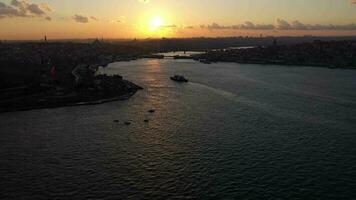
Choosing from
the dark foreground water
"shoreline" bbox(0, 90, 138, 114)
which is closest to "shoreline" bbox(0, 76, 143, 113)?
"shoreline" bbox(0, 90, 138, 114)

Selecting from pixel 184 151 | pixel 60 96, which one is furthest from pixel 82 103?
pixel 184 151

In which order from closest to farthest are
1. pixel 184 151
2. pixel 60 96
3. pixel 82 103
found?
pixel 184 151 < pixel 82 103 < pixel 60 96

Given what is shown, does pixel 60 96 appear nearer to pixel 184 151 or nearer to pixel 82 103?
pixel 82 103

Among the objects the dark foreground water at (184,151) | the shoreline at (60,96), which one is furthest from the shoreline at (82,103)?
the dark foreground water at (184,151)

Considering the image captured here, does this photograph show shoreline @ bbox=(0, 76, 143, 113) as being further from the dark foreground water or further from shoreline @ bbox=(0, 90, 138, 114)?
the dark foreground water

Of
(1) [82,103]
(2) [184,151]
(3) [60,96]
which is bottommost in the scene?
(2) [184,151]

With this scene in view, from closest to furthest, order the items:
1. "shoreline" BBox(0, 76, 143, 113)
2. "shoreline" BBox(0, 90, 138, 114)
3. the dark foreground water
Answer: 1. the dark foreground water
2. "shoreline" BBox(0, 90, 138, 114)
3. "shoreline" BBox(0, 76, 143, 113)

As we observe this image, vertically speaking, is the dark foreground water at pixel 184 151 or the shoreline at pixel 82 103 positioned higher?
the shoreline at pixel 82 103

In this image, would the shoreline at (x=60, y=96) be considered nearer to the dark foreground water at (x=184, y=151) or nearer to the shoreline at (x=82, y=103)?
the shoreline at (x=82, y=103)

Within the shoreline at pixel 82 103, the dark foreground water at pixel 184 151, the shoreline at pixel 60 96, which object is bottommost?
the dark foreground water at pixel 184 151
